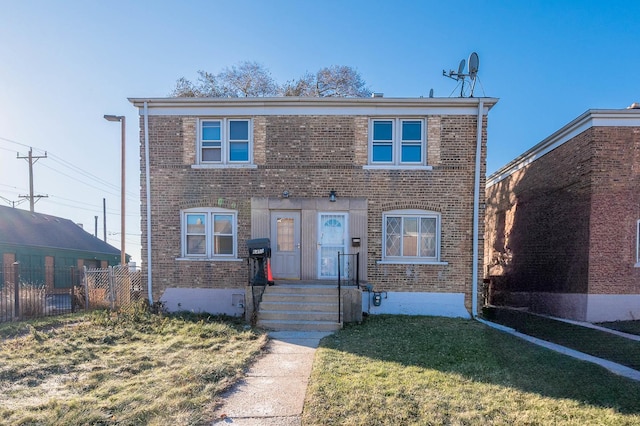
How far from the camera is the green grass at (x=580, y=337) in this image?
634cm

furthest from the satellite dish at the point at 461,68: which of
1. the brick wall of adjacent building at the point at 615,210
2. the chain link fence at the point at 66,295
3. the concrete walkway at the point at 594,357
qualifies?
the chain link fence at the point at 66,295

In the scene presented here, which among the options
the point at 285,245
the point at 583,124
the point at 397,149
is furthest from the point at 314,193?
the point at 583,124

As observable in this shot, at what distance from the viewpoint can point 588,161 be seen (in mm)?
9344

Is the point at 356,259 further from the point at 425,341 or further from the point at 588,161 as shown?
the point at 588,161

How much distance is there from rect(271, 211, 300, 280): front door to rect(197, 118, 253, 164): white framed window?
1.87 meters

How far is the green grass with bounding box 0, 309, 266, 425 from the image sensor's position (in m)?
3.62

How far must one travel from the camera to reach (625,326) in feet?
27.9

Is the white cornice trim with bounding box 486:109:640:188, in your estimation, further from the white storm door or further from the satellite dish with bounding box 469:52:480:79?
the white storm door

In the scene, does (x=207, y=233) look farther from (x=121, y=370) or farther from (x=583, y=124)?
(x=583, y=124)

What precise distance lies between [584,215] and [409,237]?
186 inches

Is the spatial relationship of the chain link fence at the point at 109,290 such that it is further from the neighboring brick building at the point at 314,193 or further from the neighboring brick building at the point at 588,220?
the neighboring brick building at the point at 588,220

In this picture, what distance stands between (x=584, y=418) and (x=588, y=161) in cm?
801

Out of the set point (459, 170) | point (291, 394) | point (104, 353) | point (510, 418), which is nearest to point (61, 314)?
point (104, 353)

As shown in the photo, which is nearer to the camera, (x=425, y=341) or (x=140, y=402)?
(x=140, y=402)
